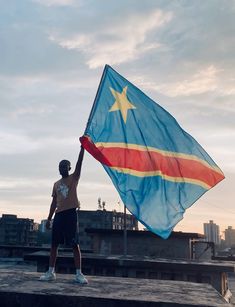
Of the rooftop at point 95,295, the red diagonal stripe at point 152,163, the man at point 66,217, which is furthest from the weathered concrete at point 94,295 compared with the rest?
the red diagonal stripe at point 152,163

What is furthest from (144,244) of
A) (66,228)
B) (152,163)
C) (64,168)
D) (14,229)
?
(14,229)

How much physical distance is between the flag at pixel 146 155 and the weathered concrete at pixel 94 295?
1.46m

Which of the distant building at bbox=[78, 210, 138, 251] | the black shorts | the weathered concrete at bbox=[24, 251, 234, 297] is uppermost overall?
the distant building at bbox=[78, 210, 138, 251]

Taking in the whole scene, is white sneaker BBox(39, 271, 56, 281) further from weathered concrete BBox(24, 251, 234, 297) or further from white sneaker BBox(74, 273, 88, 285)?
weathered concrete BBox(24, 251, 234, 297)

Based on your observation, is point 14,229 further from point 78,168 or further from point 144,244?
point 78,168

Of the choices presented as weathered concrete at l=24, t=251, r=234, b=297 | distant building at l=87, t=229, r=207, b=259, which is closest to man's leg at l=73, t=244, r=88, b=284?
weathered concrete at l=24, t=251, r=234, b=297

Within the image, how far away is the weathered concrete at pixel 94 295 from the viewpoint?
460 centimetres

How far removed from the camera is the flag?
6777mm

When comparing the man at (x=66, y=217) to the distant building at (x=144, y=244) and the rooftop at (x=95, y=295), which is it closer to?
the rooftop at (x=95, y=295)

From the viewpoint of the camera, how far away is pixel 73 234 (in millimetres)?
6195

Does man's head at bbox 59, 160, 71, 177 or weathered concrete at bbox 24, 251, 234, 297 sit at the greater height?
man's head at bbox 59, 160, 71, 177

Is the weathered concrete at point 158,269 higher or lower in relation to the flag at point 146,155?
lower

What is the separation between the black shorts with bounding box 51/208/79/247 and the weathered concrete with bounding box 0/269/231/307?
2.31ft

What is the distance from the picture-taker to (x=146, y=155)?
7.32 metres
